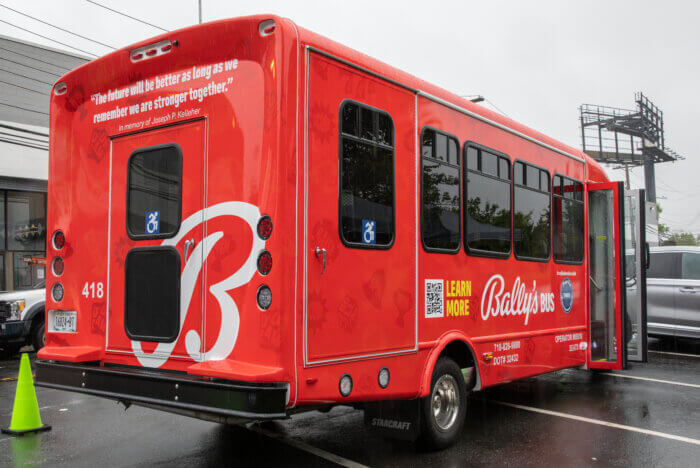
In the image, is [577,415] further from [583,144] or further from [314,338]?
[583,144]

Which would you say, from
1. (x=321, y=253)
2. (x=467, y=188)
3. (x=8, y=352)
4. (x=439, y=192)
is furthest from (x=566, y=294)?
(x=8, y=352)

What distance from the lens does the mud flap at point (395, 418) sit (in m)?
5.43

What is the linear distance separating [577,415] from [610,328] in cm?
190

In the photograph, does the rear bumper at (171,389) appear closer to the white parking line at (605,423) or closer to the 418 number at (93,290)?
the 418 number at (93,290)

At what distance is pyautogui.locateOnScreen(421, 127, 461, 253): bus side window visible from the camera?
575cm

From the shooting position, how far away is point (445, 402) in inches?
233

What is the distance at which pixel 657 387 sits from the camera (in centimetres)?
897

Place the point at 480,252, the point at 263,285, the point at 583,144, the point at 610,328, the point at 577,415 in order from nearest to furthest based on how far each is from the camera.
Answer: the point at 263,285 < the point at 480,252 < the point at 577,415 < the point at 610,328 < the point at 583,144

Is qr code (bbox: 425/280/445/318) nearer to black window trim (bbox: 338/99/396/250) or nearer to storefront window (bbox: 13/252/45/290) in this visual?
black window trim (bbox: 338/99/396/250)

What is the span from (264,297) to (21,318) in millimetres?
8667

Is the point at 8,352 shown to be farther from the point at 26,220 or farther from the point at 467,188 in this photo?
the point at 467,188

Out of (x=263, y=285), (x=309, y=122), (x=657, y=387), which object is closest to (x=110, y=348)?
(x=263, y=285)

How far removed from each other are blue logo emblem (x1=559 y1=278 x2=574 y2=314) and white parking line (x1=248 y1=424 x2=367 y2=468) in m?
3.74

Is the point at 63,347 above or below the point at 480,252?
below
